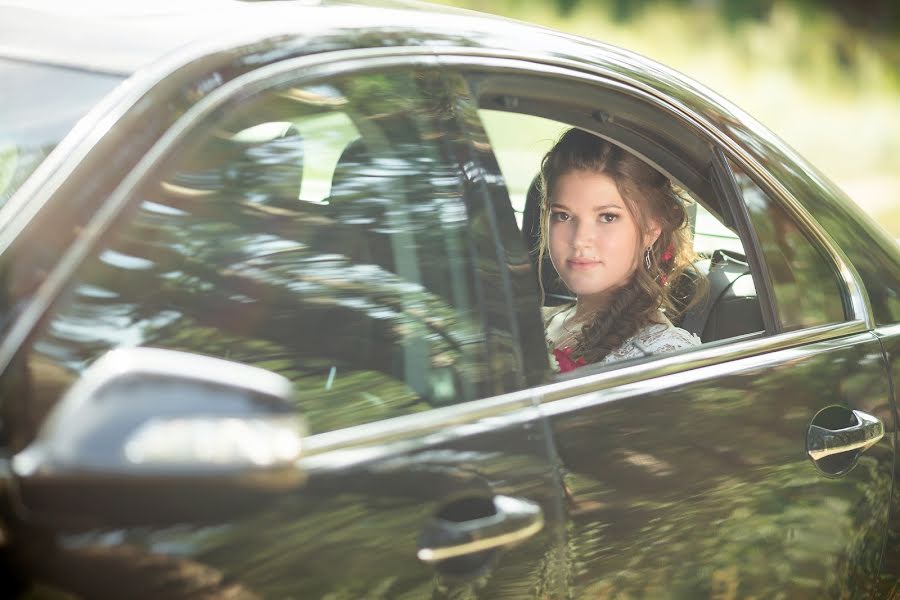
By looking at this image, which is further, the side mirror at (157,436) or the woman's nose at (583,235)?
the woman's nose at (583,235)

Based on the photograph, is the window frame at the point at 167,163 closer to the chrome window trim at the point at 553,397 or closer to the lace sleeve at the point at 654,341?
the chrome window trim at the point at 553,397

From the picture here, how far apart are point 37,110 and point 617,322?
1.46 m

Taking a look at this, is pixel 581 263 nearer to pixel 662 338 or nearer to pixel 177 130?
pixel 662 338

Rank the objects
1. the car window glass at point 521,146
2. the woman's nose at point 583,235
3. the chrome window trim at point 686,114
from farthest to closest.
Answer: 1. the car window glass at point 521,146
2. the woman's nose at point 583,235
3. the chrome window trim at point 686,114

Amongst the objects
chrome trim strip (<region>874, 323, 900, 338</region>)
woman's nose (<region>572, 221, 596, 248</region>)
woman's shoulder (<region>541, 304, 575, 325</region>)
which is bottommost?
woman's shoulder (<region>541, 304, 575, 325</region>)

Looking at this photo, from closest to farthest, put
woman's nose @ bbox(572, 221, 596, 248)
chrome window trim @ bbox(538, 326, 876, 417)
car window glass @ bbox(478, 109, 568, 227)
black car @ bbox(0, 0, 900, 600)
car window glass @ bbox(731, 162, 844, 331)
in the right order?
black car @ bbox(0, 0, 900, 600) → chrome window trim @ bbox(538, 326, 876, 417) → car window glass @ bbox(731, 162, 844, 331) → woman's nose @ bbox(572, 221, 596, 248) → car window glass @ bbox(478, 109, 568, 227)

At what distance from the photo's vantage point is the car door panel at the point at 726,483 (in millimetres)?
1902

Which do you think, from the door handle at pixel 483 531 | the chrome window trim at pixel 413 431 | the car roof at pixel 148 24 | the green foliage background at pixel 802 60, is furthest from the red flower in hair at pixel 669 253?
the green foliage background at pixel 802 60

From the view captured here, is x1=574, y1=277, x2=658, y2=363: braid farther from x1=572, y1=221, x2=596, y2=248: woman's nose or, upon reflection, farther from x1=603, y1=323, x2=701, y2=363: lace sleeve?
x1=572, y1=221, x2=596, y2=248: woman's nose

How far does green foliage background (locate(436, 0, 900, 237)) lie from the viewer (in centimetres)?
1138

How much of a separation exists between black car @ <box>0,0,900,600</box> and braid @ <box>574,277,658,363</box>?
0.39 meters

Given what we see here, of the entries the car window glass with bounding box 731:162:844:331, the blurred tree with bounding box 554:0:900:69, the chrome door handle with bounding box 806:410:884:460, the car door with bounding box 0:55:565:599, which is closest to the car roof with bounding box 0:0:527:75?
the car door with bounding box 0:55:565:599

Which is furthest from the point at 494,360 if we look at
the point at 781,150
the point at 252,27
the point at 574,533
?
the point at 781,150

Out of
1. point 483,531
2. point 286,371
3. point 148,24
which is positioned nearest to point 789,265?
point 483,531
